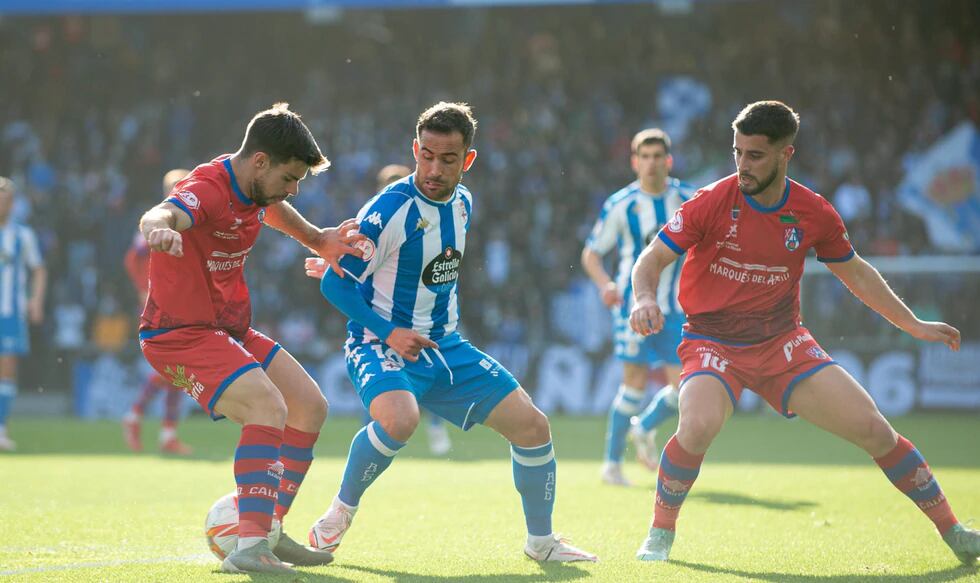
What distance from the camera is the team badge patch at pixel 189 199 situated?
5.07 metres

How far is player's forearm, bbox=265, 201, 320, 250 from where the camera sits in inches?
224

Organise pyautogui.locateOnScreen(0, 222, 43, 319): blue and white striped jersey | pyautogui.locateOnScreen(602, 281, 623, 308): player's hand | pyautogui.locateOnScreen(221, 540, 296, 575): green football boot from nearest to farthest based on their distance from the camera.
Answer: pyautogui.locateOnScreen(221, 540, 296, 575): green football boot < pyautogui.locateOnScreen(602, 281, 623, 308): player's hand < pyautogui.locateOnScreen(0, 222, 43, 319): blue and white striped jersey

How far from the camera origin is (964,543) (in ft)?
18.2

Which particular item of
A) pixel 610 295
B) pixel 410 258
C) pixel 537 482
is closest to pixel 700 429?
pixel 537 482

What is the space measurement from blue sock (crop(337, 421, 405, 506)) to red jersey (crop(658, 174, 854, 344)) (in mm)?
1591

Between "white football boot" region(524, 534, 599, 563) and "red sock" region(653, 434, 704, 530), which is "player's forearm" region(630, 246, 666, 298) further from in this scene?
"white football boot" region(524, 534, 599, 563)

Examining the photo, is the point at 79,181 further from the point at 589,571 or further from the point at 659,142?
the point at 589,571

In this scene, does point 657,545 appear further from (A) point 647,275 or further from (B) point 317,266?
(B) point 317,266

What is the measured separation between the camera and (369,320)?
5.46 meters

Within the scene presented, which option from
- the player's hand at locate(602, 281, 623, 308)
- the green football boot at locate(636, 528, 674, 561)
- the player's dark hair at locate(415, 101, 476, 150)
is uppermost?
the player's dark hair at locate(415, 101, 476, 150)

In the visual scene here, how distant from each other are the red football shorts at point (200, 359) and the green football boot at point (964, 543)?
10.7ft

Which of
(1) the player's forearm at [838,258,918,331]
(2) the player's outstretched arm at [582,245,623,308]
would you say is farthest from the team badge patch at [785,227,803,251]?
(2) the player's outstretched arm at [582,245,623,308]

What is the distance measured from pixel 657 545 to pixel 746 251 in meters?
1.44

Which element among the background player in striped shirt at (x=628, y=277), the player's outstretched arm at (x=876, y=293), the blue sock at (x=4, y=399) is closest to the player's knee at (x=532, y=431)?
the player's outstretched arm at (x=876, y=293)
